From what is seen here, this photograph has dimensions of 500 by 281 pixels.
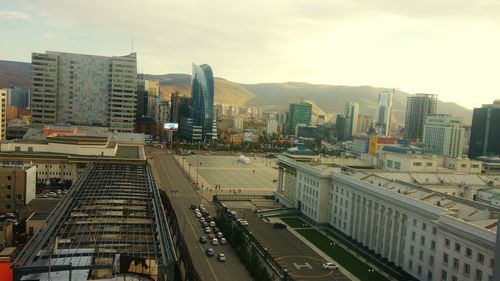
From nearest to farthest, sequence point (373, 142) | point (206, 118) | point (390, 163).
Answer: point (390, 163)
point (373, 142)
point (206, 118)

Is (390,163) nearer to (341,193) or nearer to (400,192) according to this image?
(341,193)

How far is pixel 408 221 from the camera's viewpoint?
62.6ft

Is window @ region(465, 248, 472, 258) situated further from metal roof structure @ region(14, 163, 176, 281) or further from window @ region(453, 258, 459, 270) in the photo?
metal roof structure @ region(14, 163, 176, 281)

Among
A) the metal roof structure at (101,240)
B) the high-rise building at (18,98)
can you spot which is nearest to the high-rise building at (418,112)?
the metal roof structure at (101,240)

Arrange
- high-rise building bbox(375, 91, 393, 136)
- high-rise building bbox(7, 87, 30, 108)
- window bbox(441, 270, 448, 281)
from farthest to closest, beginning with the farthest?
high-rise building bbox(375, 91, 393, 136) → high-rise building bbox(7, 87, 30, 108) → window bbox(441, 270, 448, 281)

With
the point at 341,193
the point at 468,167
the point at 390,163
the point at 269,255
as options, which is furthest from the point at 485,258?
the point at 468,167

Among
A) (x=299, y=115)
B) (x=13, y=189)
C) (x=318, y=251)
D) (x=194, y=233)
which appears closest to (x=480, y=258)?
(x=318, y=251)

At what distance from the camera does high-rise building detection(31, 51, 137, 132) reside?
59.8 meters

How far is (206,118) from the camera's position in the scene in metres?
79.9

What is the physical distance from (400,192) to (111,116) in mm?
47860

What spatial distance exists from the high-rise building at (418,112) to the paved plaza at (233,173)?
4802cm

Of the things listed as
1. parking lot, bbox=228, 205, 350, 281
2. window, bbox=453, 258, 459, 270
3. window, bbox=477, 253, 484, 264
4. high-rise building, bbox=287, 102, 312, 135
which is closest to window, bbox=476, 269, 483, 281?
window, bbox=477, 253, 484, 264

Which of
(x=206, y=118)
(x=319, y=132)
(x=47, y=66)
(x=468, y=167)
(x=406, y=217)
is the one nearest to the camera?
(x=406, y=217)

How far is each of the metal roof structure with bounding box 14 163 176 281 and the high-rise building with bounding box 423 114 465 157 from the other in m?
Result: 60.6
